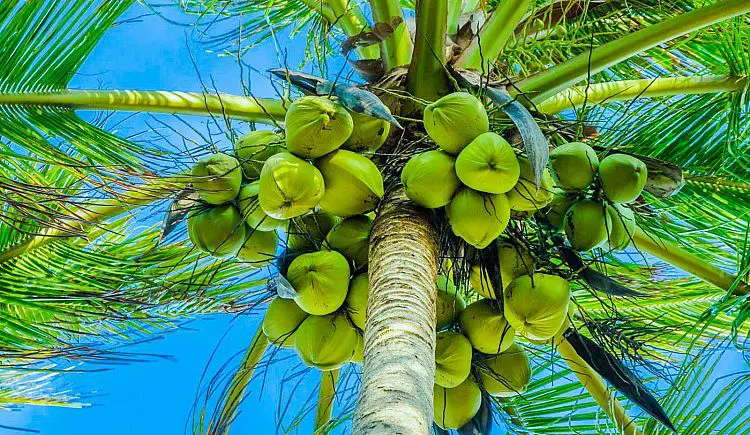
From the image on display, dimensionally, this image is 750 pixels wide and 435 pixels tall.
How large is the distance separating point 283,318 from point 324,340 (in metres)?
0.15

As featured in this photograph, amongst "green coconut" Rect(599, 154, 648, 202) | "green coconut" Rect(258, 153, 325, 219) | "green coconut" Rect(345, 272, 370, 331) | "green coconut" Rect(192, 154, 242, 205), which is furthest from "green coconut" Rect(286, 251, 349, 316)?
"green coconut" Rect(599, 154, 648, 202)

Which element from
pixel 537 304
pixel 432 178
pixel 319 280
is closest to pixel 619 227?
pixel 537 304

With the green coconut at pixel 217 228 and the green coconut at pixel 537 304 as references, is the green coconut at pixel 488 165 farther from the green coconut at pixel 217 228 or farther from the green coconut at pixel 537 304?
the green coconut at pixel 217 228

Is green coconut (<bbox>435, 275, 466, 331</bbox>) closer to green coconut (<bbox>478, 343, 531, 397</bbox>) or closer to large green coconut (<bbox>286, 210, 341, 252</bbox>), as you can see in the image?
green coconut (<bbox>478, 343, 531, 397</bbox>)

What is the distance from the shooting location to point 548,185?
2.03m

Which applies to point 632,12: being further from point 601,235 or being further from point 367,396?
point 367,396

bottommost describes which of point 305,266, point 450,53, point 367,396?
point 367,396

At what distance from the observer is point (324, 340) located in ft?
6.84

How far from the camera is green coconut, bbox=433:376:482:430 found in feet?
7.29

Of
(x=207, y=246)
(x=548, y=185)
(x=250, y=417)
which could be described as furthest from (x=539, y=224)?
(x=250, y=417)

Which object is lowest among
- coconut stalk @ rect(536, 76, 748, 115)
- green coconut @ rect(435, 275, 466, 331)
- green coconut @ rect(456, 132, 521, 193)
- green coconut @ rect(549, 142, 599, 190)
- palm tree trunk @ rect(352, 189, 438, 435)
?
palm tree trunk @ rect(352, 189, 438, 435)

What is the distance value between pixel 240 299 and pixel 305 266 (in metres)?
0.85

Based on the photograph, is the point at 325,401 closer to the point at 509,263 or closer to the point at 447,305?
the point at 447,305

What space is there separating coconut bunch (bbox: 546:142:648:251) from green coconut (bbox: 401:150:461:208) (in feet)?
0.93
